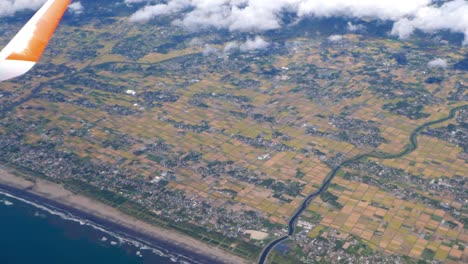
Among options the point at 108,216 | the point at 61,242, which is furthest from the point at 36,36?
the point at 108,216

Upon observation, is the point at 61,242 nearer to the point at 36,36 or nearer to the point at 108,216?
the point at 108,216

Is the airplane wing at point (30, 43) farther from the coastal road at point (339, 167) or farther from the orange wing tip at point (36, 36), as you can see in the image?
the coastal road at point (339, 167)

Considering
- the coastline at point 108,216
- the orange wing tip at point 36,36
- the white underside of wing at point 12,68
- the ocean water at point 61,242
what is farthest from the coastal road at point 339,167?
the white underside of wing at point 12,68

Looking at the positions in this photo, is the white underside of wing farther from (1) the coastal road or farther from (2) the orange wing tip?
(1) the coastal road

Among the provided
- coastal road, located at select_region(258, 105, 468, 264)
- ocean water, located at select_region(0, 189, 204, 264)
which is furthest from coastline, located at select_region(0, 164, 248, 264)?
coastal road, located at select_region(258, 105, 468, 264)

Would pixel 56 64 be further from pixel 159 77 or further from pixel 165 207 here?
pixel 165 207
